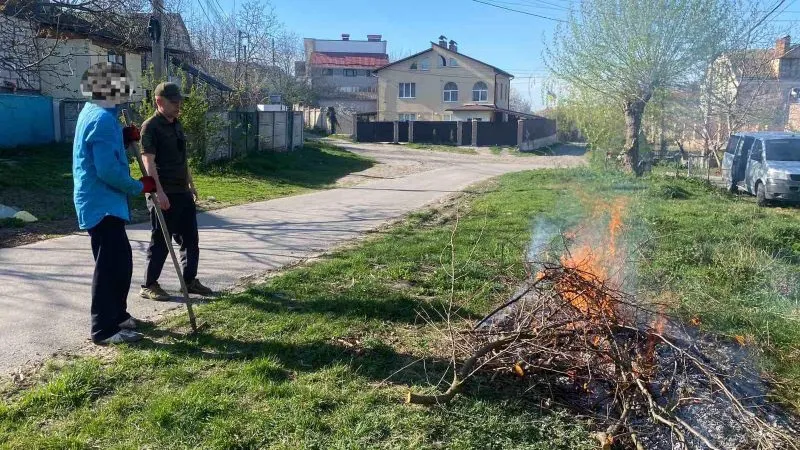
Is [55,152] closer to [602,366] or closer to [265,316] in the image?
[265,316]

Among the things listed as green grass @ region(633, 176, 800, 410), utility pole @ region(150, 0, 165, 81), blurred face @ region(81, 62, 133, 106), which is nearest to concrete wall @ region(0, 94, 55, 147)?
utility pole @ region(150, 0, 165, 81)

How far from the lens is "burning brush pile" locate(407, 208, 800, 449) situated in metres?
3.42

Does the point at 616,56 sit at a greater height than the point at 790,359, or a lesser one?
greater

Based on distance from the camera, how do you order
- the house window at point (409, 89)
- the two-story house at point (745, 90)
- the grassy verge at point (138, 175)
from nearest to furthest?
the grassy verge at point (138, 175), the two-story house at point (745, 90), the house window at point (409, 89)

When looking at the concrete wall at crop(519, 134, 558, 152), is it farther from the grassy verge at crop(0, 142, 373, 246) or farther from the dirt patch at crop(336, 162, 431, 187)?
the grassy verge at crop(0, 142, 373, 246)

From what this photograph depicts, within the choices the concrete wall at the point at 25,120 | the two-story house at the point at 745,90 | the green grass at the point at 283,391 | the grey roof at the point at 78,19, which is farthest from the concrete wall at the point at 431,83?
the green grass at the point at 283,391

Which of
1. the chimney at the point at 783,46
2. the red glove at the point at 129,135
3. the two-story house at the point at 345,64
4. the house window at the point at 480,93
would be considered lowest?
the red glove at the point at 129,135

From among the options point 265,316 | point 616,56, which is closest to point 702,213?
point 616,56

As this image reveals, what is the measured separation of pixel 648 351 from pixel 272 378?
97.2 inches

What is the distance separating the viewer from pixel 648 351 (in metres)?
4.08

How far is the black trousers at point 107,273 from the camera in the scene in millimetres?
4504

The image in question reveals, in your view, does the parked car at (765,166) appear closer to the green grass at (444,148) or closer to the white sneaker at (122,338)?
the white sneaker at (122,338)

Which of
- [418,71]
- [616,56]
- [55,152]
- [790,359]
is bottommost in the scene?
[790,359]

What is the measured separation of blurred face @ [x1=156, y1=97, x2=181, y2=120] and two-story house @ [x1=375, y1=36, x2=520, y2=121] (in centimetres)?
4946
